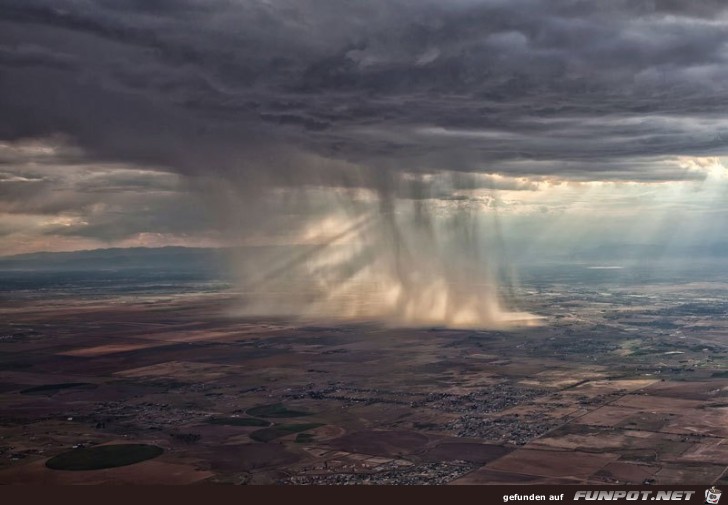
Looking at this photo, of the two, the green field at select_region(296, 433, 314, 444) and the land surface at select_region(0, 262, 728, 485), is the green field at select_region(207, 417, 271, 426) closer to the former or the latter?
the land surface at select_region(0, 262, 728, 485)

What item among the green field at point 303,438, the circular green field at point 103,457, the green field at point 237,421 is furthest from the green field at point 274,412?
the circular green field at point 103,457

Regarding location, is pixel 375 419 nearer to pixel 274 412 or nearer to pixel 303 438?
pixel 303 438

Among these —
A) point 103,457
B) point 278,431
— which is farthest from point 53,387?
point 278,431

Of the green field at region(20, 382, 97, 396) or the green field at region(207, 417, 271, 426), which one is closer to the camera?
the green field at region(207, 417, 271, 426)

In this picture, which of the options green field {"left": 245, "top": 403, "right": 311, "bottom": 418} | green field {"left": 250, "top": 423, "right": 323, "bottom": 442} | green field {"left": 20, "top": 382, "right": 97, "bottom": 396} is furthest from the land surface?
green field {"left": 245, "top": 403, "right": 311, "bottom": 418}

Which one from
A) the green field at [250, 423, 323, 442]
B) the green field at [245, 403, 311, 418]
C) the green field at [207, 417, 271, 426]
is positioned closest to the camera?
the green field at [250, 423, 323, 442]

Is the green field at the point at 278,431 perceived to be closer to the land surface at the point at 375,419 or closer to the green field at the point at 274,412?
the land surface at the point at 375,419
